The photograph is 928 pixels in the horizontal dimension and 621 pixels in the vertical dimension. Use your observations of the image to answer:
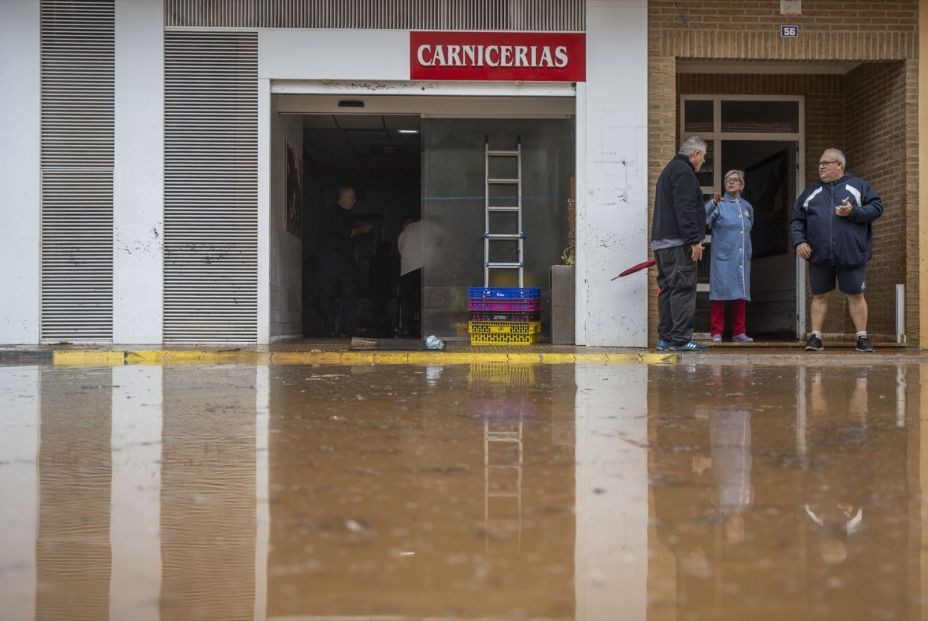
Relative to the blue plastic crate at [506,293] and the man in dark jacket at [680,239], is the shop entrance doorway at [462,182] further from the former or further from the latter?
the man in dark jacket at [680,239]

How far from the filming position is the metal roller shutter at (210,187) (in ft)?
39.8

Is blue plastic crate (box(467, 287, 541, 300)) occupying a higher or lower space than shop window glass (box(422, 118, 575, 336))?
lower

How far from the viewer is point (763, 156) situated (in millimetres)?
14656

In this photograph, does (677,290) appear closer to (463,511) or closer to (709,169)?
(709,169)

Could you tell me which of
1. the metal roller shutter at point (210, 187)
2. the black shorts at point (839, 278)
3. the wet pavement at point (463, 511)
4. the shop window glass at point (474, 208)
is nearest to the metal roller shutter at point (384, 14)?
the metal roller shutter at point (210, 187)

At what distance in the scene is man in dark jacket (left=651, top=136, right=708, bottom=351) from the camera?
33.3 ft

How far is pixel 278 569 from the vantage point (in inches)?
83.7

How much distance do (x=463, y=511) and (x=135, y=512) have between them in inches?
33.4

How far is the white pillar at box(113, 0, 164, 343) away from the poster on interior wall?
2317 millimetres

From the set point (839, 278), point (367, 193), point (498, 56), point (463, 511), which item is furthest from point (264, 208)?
point (367, 193)

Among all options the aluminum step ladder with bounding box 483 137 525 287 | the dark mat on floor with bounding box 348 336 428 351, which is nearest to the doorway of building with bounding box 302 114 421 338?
the aluminum step ladder with bounding box 483 137 525 287

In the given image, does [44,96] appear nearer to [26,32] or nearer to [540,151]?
[26,32]

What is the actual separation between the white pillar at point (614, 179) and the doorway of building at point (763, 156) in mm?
2207

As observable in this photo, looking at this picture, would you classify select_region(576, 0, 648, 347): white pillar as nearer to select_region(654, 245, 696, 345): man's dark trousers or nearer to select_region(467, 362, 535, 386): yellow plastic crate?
select_region(654, 245, 696, 345): man's dark trousers
